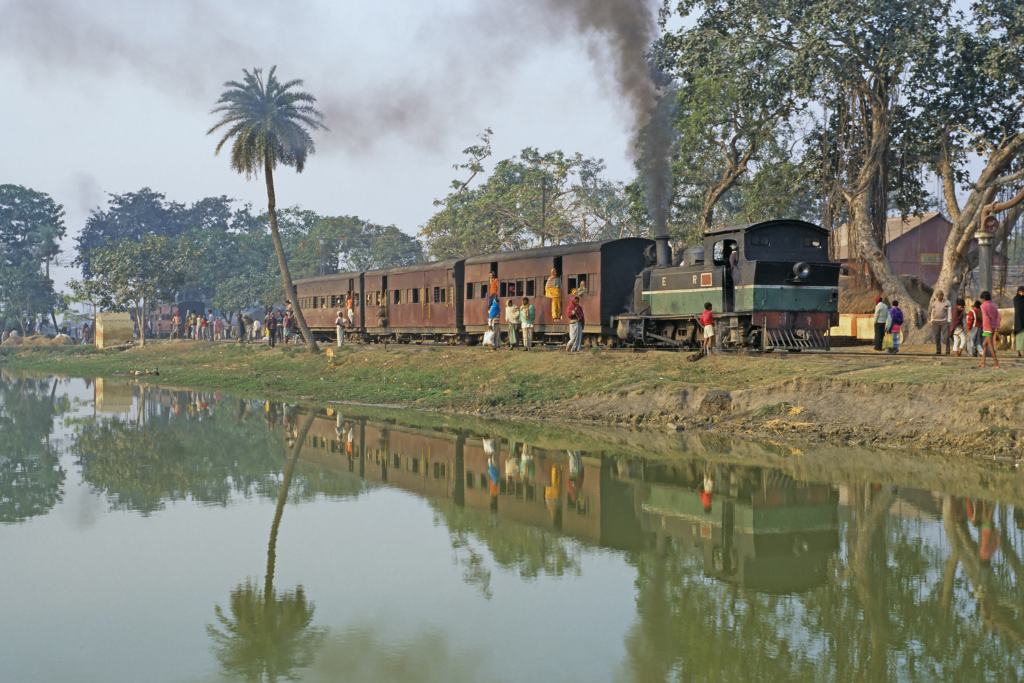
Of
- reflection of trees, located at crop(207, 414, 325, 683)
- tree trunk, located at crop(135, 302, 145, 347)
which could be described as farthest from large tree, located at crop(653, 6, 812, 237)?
tree trunk, located at crop(135, 302, 145, 347)

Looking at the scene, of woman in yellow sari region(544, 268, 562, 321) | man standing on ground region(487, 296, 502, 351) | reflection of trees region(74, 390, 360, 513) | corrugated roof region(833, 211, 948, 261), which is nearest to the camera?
reflection of trees region(74, 390, 360, 513)

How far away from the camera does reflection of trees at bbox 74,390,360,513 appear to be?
46.0 feet

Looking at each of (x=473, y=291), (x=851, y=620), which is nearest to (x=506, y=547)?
(x=851, y=620)

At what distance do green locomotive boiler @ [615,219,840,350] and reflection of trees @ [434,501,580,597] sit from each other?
1206 centimetres

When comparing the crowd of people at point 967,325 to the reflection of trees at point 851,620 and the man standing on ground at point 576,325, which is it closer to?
the man standing on ground at point 576,325

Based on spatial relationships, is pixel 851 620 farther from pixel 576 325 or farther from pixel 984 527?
pixel 576 325

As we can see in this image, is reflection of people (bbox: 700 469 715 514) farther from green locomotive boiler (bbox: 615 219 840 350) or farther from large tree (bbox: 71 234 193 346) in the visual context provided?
large tree (bbox: 71 234 193 346)

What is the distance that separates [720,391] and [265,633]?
13425 mm

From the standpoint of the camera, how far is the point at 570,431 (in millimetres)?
20062

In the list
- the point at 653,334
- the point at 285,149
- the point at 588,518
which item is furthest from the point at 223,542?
the point at 285,149

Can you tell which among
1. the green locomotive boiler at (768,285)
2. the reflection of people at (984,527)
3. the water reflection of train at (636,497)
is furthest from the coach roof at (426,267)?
the reflection of people at (984,527)

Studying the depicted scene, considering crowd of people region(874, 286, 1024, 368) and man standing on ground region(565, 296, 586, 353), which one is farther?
man standing on ground region(565, 296, 586, 353)

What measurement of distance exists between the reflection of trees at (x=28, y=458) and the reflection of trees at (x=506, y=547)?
5.09 m

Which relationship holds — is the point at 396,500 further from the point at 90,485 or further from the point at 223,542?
the point at 90,485
